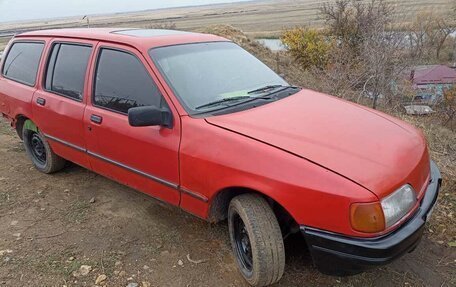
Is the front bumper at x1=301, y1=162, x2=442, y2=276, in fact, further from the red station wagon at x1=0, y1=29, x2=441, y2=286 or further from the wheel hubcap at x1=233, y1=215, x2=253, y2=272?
the wheel hubcap at x1=233, y1=215, x2=253, y2=272

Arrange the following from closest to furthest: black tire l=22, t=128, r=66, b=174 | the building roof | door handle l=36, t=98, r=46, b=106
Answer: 1. door handle l=36, t=98, r=46, b=106
2. black tire l=22, t=128, r=66, b=174
3. the building roof

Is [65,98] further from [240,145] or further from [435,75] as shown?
[435,75]

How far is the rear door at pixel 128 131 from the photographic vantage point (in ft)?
10.4

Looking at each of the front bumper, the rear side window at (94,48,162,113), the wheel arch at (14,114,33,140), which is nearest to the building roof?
the wheel arch at (14,114,33,140)

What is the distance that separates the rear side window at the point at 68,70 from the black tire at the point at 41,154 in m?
0.74

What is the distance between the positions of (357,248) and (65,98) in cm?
309

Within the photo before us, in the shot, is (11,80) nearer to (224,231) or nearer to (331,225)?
(224,231)

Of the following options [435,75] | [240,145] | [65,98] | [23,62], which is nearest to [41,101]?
[65,98]

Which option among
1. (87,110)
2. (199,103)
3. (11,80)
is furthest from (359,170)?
(11,80)

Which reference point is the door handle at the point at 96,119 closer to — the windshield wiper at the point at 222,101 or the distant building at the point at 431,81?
the windshield wiper at the point at 222,101

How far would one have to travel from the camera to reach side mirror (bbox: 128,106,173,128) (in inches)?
115

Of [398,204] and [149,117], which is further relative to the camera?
[149,117]

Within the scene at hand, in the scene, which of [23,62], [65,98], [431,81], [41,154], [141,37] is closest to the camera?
[141,37]

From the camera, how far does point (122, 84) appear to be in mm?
3498
